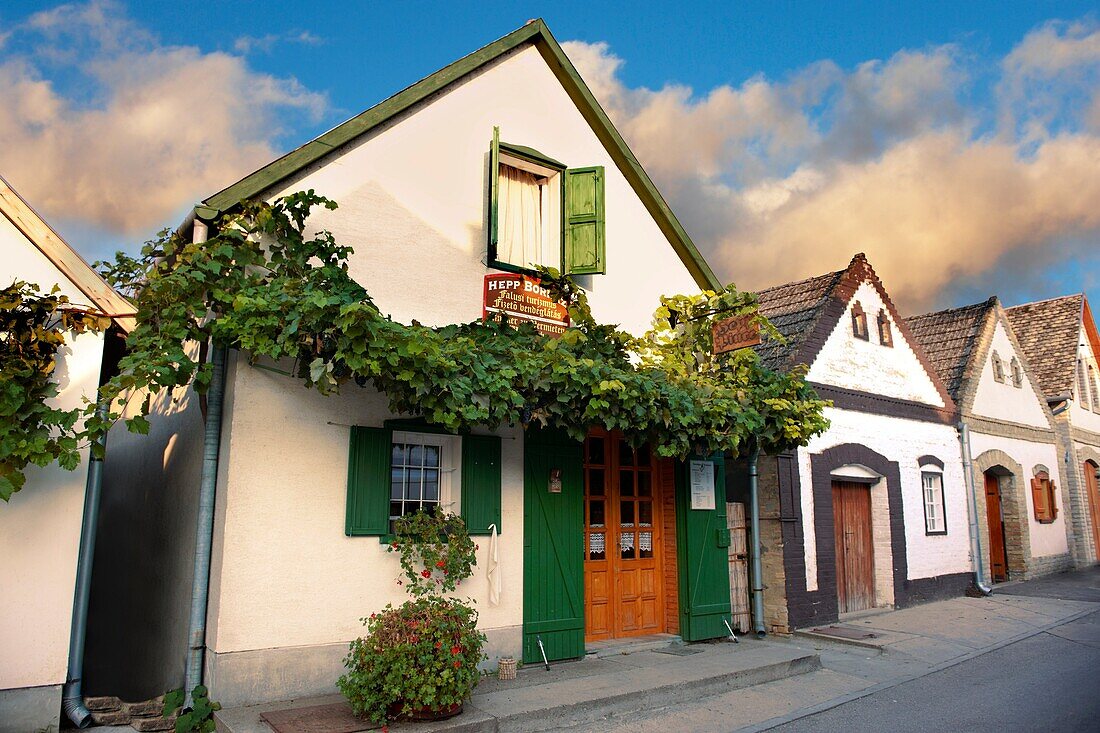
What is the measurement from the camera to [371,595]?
7.01 m

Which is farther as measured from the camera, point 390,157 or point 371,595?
point 390,157

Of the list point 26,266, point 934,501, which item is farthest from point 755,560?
point 26,266

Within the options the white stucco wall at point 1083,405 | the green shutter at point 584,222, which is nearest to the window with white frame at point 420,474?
the green shutter at point 584,222

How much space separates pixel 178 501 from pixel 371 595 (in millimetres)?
2388

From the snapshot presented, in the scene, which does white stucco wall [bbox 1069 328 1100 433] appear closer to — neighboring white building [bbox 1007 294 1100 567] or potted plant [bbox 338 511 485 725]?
neighboring white building [bbox 1007 294 1100 567]

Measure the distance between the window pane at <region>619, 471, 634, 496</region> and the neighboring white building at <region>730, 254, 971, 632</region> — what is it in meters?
2.40

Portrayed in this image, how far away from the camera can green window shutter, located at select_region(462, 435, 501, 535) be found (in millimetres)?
7652

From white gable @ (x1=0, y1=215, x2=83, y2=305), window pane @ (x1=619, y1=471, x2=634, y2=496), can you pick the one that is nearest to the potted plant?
window pane @ (x1=619, y1=471, x2=634, y2=496)

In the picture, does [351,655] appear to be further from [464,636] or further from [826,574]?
[826,574]

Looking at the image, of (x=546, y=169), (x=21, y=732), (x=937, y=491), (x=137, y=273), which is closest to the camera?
(x=21, y=732)

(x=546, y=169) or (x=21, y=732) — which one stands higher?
(x=546, y=169)

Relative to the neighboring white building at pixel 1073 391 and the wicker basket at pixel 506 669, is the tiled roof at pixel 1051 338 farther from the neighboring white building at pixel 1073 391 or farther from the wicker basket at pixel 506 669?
the wicker basket at pixel 506 669

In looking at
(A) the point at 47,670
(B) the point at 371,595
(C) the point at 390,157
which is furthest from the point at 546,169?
(A) the point at 47,670

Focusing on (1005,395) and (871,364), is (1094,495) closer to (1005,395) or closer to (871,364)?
(1005,395)
